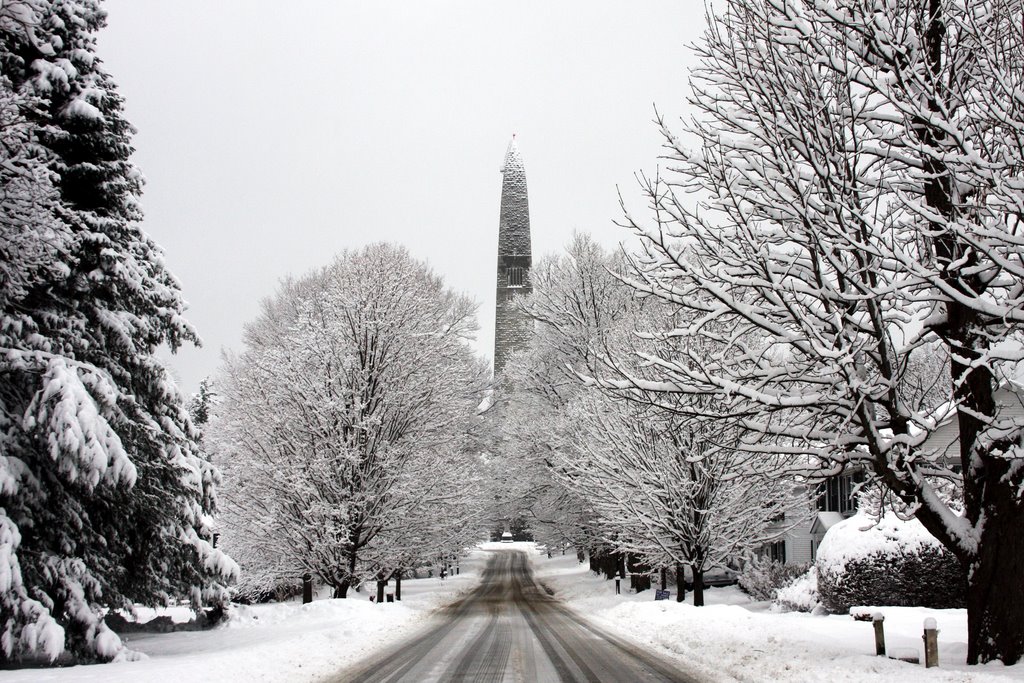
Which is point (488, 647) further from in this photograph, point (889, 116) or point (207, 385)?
point (207, 385)

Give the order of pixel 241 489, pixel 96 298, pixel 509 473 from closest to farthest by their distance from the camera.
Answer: pixel 96 298, pixel 241 489, pixel 509 473

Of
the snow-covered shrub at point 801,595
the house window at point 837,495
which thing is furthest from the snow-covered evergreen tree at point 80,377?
the house window at point 837,495

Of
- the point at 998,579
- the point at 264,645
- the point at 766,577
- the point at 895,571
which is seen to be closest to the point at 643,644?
the point at 264,645

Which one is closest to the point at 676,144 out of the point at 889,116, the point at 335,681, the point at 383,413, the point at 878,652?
the point at 889,116

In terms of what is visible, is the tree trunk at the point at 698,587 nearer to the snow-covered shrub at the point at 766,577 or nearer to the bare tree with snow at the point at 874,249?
the snow-covered shrub at the point at 766,577

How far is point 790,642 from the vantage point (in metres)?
12.6

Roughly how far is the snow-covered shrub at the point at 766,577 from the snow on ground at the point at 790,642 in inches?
57.2

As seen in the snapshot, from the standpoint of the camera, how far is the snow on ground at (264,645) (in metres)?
10.2

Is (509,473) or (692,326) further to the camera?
(509,473)

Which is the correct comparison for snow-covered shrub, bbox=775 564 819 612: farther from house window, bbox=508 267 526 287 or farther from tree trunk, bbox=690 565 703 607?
house window, bbox=508 267 526 287

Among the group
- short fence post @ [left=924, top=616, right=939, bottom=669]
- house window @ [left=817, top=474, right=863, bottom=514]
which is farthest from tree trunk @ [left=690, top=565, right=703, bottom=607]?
house window @ [left=817, top=474, right=863, bottom=514]

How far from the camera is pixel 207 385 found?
207 ft

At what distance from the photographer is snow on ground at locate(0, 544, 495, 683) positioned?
33.5 feet

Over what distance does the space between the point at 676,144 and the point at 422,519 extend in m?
16.1
